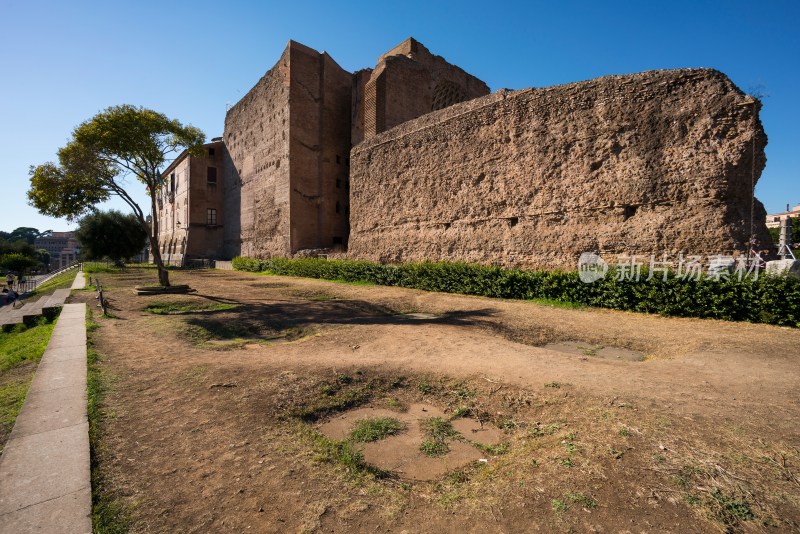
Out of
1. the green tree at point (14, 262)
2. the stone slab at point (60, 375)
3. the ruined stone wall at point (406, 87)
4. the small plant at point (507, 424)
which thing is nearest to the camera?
the small plant at point (507, 424)

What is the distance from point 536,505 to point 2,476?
316 cm

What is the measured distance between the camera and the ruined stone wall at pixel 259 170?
81.8ft

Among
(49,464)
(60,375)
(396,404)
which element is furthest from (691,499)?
(60,375)

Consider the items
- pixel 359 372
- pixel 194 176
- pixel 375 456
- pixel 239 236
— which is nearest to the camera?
pixel 375 456

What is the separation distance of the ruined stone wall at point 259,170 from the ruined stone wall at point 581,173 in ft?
38.0

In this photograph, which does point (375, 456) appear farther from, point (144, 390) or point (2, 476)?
point (144, 390)

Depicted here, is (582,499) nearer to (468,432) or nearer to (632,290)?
(468,432)

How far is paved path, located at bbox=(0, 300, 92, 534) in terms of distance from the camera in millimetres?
1821

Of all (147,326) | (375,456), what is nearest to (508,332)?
(375,456)

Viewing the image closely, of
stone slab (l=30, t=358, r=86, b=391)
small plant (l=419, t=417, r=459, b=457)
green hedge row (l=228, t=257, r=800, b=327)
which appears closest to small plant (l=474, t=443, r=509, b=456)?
small plant (l=419, t=417, r=459, b=457)

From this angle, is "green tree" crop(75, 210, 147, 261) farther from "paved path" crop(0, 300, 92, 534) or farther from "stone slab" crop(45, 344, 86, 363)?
"paved path" crop(0, 300, 92, 534)

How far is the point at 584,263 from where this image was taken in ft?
34.9

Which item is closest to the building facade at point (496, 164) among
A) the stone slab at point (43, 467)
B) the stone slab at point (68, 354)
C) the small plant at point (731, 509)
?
the small plant at point (731, 509)

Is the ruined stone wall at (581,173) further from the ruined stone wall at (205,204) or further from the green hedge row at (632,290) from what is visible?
the ruined stone wall at (205,204)
